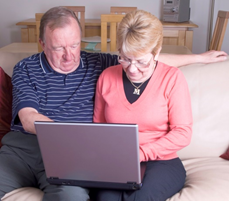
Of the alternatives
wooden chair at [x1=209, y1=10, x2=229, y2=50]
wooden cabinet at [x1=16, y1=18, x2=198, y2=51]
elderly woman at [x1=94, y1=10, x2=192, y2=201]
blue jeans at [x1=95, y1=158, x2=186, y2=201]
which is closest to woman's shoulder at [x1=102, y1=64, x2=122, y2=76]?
elderly woman at [x1=94, y1=10, x2=192, y2=201]

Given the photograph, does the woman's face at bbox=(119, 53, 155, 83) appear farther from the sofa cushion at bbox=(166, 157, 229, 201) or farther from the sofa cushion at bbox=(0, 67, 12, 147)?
the sofa cushion at bbox=(0, 67, 12, 147)

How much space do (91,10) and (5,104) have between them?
2.91 m

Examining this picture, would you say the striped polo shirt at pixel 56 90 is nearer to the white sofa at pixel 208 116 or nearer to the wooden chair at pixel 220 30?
the white sofa at pixel 208 116

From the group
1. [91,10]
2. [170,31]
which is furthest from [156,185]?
[91,10]

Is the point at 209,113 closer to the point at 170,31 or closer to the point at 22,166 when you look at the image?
the point at 22,166

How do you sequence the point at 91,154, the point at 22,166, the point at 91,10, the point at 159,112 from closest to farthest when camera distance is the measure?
the point at 91,154 → the point at 159,112 → the point at 22,166 → the point at 91,10

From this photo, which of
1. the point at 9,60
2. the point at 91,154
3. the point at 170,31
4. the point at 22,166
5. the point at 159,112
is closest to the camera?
the point at 91,154

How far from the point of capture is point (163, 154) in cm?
138

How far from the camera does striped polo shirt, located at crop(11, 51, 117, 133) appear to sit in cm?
158

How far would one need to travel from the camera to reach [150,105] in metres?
1.40

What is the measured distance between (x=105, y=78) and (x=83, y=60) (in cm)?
20

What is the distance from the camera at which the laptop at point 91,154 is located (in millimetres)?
1087

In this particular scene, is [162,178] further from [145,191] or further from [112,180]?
[112,180]

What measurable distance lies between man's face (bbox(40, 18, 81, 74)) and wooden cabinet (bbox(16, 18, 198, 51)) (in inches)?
100
